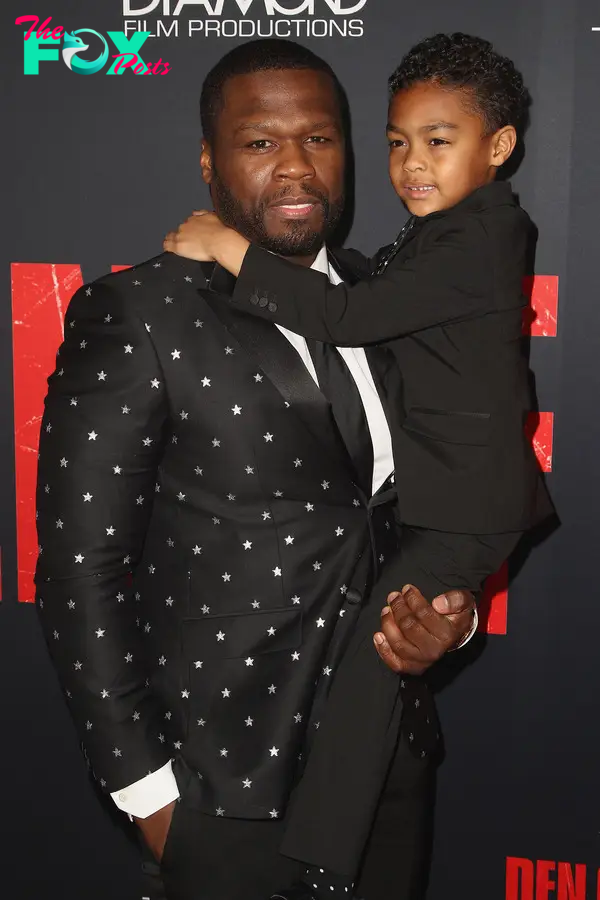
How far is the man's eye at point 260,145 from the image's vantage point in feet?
5.64

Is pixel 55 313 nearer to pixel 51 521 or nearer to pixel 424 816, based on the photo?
pixel 51 521

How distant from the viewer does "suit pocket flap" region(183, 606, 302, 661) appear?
1.71m

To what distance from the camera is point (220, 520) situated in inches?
66.8

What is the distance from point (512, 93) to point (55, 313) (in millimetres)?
1188

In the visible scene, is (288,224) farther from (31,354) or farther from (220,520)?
(31,354)

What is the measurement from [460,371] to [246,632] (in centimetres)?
59

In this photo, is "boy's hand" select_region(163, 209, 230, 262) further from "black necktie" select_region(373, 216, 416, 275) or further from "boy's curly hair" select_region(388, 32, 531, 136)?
"boy's curly hair" select_region(388, 32, 531, 136)

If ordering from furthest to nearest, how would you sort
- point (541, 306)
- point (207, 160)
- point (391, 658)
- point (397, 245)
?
point (541, 306) < point (397, 245) < point (207, 160) < point (391, 658)

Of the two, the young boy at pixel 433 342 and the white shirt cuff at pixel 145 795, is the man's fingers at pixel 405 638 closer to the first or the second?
the young boy at pixel 433 342

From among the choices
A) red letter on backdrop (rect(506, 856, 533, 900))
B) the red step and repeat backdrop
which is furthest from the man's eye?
red letter on backdrop (rect(506, 856, 533, 900))

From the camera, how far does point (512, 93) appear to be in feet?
6.36

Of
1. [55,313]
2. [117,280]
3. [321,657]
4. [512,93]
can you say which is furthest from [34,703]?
[512,93]

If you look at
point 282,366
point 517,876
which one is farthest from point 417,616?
point 517,876

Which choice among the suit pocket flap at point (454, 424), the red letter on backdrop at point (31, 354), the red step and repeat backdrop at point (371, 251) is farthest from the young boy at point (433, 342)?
the red letter on backdrop at point (31, 354)
